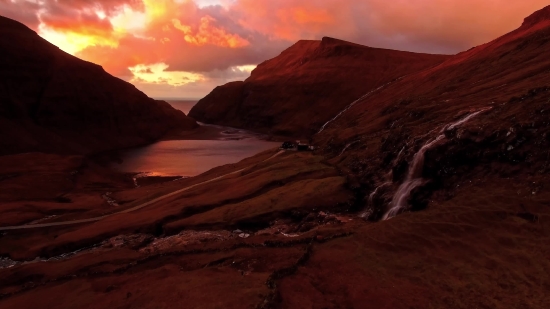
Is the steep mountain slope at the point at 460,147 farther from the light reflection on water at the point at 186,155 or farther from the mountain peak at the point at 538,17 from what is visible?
the light reflection on water at the point at 186,155

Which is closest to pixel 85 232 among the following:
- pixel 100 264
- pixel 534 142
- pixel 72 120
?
pixel 100 264

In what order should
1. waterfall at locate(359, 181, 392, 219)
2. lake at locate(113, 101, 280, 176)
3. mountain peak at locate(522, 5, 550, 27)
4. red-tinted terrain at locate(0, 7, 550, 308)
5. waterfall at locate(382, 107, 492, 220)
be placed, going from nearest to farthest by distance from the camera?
1. red-tinted terrain at locate(0, 7, 550, 308)
2. waterfall at locate(382, 107, 492, 220)
3. waterfall at locate(359, 181, 392, 219)
4. mountain peak at locate(522, 5, 550, 27)
5. lake at locate(113, 101, 280, 176)

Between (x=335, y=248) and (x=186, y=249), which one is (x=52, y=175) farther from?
(x=335, y=248)

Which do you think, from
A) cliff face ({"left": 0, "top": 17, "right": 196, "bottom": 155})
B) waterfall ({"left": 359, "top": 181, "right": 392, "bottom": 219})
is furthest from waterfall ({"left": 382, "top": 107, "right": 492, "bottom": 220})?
cliff face ({"left": 0, "top": 17, "right": 196, "bottom": 155})

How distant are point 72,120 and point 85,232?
117 m

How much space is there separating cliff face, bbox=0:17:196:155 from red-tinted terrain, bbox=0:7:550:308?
81981 mm

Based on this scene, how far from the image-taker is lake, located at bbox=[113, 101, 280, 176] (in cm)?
10305

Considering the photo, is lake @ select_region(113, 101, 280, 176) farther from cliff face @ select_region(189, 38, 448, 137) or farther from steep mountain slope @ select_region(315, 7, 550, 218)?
steep mountain slope @ select_region(315, 7, 550, 218)

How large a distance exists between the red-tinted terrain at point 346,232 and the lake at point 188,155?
139 feet

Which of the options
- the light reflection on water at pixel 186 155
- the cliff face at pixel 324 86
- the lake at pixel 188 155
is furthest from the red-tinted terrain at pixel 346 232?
the cliff face at pixel 324 86

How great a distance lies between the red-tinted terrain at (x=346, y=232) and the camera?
1761 cm

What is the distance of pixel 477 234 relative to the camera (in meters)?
20.9

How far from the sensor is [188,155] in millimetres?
123500

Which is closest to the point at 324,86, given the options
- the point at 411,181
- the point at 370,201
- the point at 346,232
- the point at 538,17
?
the point at 538,17
